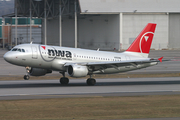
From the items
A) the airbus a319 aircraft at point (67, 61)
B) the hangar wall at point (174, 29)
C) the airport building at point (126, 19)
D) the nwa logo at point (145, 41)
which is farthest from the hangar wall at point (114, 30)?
the airbus a319 aircraft at point (67, 61)

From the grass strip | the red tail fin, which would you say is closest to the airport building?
the red tail fin

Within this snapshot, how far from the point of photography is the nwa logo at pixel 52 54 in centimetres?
3241

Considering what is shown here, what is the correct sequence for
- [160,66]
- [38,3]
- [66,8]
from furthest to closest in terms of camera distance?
[38,3], [66,8], [160,66]

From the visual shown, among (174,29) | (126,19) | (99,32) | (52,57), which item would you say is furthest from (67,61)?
(174,29)

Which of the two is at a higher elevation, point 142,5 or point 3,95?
point 142,5

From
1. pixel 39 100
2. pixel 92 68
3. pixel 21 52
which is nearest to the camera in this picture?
pixel 39 100

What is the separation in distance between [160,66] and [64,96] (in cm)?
3639

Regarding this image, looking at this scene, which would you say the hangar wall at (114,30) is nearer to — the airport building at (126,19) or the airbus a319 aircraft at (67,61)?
the airport building at (126,19)

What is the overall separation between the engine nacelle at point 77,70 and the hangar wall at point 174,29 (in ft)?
197

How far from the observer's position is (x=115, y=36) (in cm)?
8631

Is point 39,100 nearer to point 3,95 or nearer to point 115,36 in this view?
point 3,95

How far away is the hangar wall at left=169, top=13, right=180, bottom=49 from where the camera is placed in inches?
3410

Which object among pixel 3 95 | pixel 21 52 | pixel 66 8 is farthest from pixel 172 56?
pixel 3 95

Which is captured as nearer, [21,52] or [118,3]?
[21,52]
